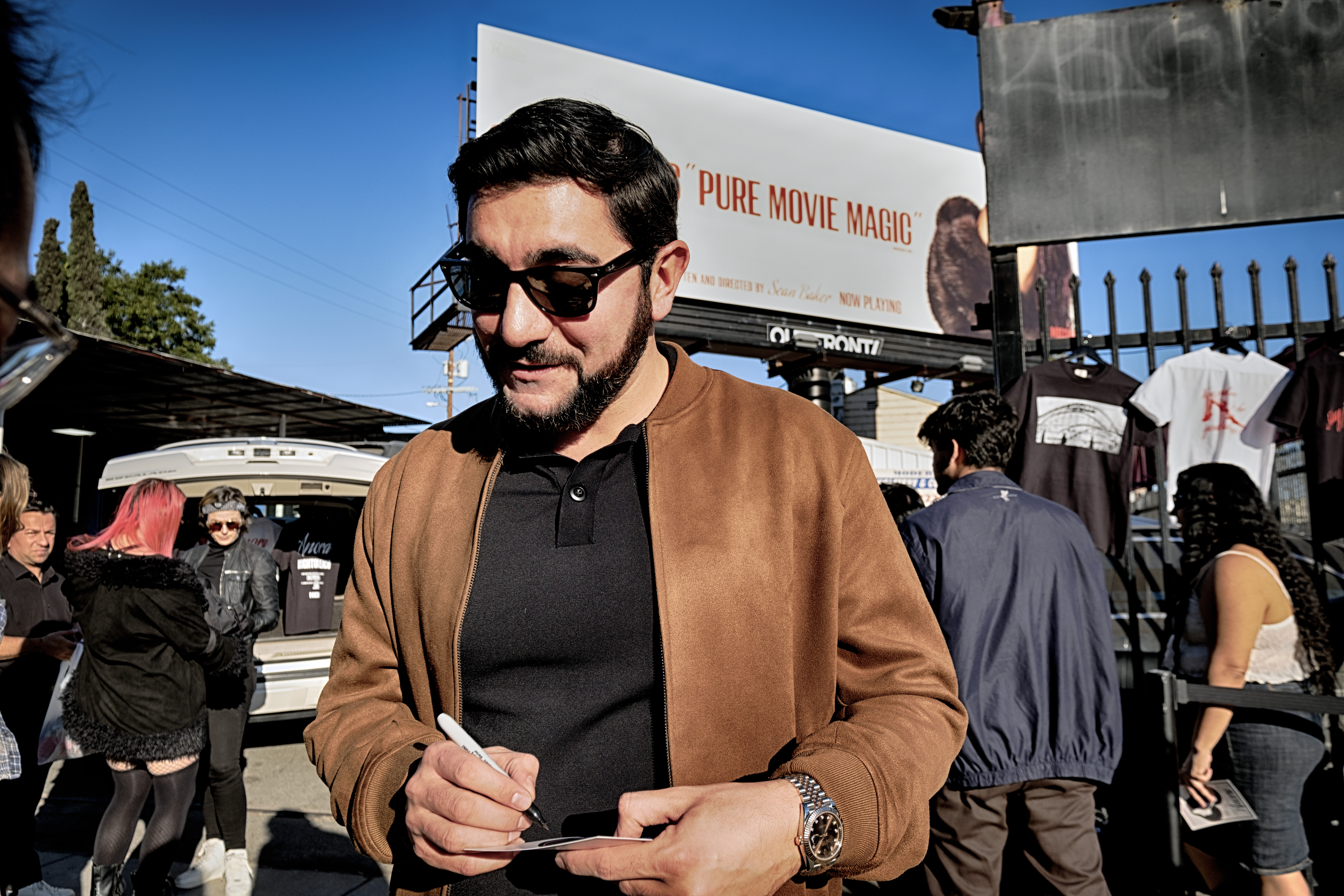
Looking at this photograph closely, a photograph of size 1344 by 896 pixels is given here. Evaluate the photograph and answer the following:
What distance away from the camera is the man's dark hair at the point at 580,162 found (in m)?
1.59

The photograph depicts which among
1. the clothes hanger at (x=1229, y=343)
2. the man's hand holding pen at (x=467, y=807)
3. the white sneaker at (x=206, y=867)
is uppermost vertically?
the clothes hanger at (x=1229, y=343)

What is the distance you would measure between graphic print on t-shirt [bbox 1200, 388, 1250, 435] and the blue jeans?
205 cm

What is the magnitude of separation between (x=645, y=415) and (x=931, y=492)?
582 inches

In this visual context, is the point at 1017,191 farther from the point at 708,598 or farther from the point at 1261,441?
the point at 708,598

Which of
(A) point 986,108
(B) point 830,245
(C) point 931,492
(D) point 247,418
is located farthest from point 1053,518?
(D) point 247,418

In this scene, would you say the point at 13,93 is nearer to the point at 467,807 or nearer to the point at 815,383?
the point at 467,807

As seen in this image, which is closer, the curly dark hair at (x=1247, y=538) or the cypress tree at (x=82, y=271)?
the curly dark hair at (x=1247, y=538)

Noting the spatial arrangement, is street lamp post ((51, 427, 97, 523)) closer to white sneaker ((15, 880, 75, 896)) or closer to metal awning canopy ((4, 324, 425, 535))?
metal awning canopy ((4, 324, 425, 535))

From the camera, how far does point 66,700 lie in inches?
160

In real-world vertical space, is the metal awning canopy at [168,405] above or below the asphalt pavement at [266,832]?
above

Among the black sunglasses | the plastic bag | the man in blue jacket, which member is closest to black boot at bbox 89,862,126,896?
the plastic bag

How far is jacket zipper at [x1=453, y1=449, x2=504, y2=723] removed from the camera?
1.52m

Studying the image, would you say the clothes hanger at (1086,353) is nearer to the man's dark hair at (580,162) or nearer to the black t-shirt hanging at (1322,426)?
the black t-shirt hanging at (1322,426)

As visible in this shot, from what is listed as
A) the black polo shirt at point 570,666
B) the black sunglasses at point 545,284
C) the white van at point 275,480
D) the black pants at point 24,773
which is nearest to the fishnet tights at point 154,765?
the black pants at point 24,773
